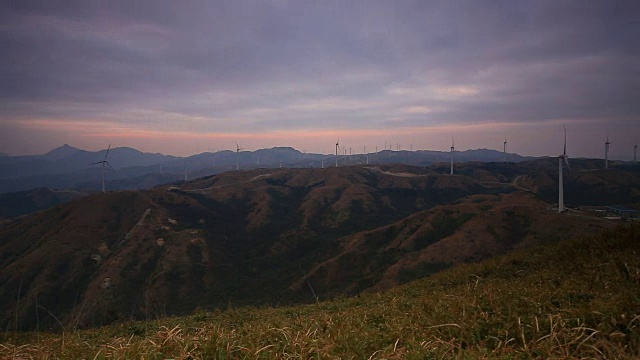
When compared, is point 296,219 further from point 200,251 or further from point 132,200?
point 132,200

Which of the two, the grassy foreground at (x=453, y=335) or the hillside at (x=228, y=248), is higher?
the grassy foreground at (x=453, y=335)

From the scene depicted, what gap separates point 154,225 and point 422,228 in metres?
87.9

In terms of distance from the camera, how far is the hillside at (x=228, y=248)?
77562 mm

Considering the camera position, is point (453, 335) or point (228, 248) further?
point (228, 248)

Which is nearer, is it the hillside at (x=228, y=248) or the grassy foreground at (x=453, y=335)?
the grassy foreground at (x=453, y=335)

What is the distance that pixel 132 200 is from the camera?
462ft

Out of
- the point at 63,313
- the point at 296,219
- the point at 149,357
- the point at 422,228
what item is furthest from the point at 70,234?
the point at 149,357

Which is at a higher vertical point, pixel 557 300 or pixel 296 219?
pixel 557 300

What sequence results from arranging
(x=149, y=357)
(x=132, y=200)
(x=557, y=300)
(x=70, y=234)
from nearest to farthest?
1. (x=149, y=357)
2. (x=557, y=300)
3. (x=70, y=234)
4. (x=132, y=200)

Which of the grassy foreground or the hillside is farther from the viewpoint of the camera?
the hillside

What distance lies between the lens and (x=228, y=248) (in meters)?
125

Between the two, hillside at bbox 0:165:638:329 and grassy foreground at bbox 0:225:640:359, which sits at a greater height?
grassy foreground at bbox 0:225:640:359

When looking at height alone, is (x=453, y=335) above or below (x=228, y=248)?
above

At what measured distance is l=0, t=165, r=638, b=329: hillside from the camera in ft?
254
